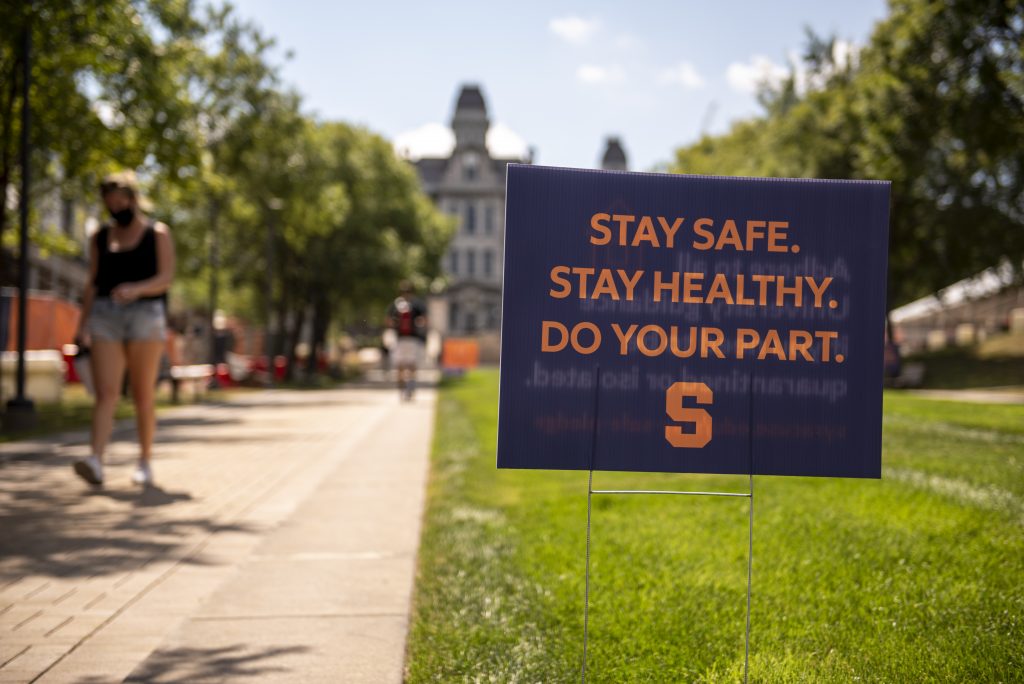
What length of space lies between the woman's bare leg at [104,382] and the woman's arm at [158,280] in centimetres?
39

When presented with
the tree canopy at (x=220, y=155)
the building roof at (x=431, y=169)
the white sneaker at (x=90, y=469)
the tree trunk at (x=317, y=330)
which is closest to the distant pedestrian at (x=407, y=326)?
the tree canopy at (x=220, y=155)

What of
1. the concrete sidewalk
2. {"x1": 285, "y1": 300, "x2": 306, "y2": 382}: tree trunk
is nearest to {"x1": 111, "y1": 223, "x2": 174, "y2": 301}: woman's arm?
the concrete sidewalk

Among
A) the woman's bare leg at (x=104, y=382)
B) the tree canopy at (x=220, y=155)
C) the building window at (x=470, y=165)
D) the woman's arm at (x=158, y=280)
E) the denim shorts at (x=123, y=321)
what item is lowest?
the woman's bare leg at (x=104, y=382)

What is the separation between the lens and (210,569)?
255 inches

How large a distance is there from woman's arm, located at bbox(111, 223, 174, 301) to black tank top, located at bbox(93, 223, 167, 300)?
53mm

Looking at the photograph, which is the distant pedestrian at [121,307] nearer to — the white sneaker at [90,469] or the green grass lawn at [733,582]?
the white sneaker at [90,469]

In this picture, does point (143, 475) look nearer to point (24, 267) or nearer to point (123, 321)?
point (123, 321)

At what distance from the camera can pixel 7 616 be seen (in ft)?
17.4

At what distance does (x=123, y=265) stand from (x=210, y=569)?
3377 millimetres

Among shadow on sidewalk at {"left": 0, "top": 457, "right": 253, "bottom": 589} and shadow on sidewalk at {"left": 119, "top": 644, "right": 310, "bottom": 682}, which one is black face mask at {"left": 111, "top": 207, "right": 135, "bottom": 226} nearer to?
shadow on sidewalk at {"left": 0, "top": 457, "right": 253, "bottom": 589}

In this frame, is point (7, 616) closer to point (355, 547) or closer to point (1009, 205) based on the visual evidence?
point (355, 547)

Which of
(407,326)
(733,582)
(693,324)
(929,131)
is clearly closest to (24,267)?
(407,326)

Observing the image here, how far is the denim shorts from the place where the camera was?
9.04 m

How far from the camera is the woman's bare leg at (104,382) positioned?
894 cm
